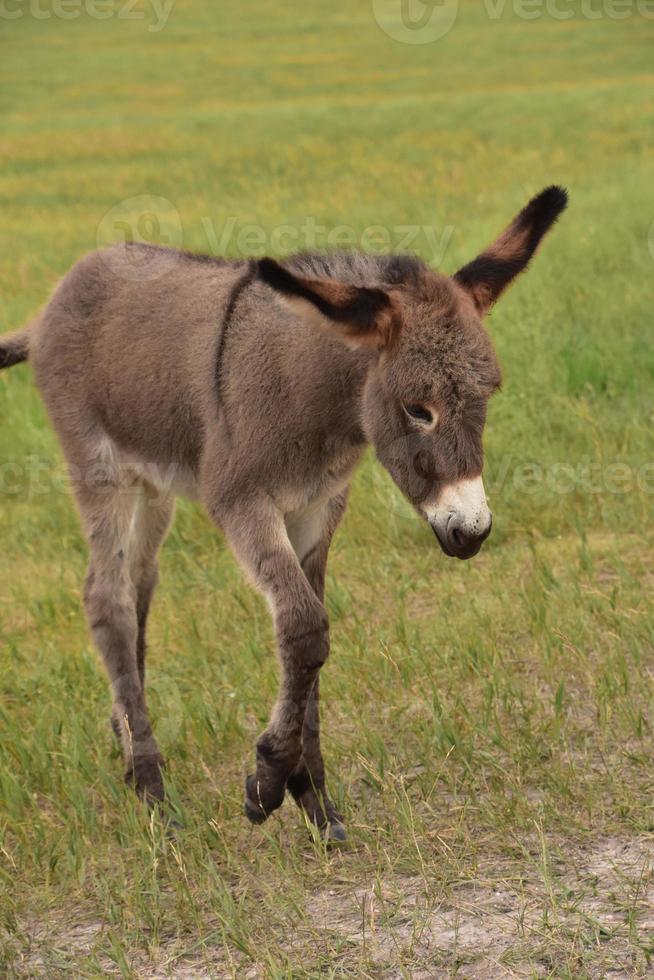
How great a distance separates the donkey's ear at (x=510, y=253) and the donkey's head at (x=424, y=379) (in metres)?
0.11

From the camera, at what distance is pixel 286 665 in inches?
157

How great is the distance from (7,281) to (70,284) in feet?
28.6

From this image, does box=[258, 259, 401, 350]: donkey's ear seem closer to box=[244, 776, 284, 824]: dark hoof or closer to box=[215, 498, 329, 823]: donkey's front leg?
box=[215, 498, 329, 823]: donkey's front leg

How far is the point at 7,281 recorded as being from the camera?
13.6 meters

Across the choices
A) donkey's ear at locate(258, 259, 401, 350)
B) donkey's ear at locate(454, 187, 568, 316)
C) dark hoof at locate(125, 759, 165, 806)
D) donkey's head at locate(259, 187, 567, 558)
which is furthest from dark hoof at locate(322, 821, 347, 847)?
donkey's ear at locate(454, 187, 568, 316)

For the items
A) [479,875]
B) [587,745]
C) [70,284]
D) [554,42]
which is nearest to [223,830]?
[479,875]

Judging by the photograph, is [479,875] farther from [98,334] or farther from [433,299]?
[98,334]

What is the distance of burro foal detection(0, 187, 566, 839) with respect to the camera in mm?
3674

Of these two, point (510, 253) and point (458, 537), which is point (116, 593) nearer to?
point (458, 537)

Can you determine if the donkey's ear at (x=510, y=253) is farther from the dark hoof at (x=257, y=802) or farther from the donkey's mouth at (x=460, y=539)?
the dark hoof at (x=257, y=802)

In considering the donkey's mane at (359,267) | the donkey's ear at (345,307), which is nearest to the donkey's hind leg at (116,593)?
the donkey's mane at (359,267)

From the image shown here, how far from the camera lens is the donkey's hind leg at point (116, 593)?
4.91 m

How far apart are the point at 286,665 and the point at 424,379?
103 centimetres

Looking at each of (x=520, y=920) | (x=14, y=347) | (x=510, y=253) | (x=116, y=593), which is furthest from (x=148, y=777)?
(x=510, y=253)
